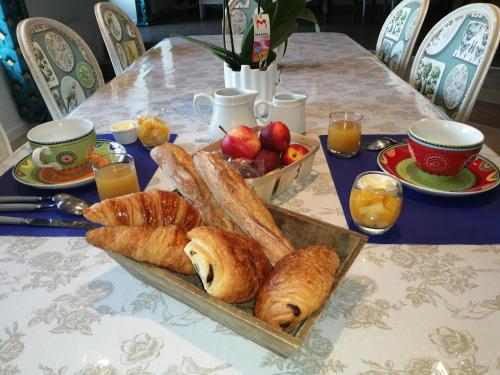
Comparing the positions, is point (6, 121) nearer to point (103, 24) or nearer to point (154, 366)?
point (103, 24)

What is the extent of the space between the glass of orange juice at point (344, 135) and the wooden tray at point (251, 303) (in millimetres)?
412

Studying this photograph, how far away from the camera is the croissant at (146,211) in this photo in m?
0.48

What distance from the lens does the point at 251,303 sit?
19.2 inches

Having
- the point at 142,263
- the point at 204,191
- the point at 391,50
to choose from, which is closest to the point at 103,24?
the point at 391,50

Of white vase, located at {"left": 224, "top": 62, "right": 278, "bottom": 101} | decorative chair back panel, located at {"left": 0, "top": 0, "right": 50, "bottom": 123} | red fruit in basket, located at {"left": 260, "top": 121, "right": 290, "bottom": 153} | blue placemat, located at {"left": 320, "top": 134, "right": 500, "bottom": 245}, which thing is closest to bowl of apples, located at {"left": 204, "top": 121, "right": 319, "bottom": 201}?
red fruit in basket, located at {"left": 260, "top": 121, "right": 290, "bottom": 153}

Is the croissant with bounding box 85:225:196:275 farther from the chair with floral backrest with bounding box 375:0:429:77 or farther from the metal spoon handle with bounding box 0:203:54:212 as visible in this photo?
the chair with floral backrest with bounding box 375:0:429:77

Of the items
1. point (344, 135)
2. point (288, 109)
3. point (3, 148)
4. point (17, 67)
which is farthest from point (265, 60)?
point (17, 67)

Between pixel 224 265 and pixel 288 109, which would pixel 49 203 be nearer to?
pixel 224 265

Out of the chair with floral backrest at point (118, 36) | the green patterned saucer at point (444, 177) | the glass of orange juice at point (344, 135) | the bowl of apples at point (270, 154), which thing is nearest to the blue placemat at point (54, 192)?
the bowl of apples at point (270, 154)

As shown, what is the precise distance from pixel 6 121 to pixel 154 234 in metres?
3.06

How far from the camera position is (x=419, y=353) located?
452mm

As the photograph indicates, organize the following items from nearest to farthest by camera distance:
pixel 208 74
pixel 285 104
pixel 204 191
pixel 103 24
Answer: pixel 204 191 → pixel 285 104 → pixel 208 74 → pixel 103 24

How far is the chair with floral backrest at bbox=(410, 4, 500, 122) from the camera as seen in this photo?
121 cm

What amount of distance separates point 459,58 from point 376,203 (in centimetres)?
100
